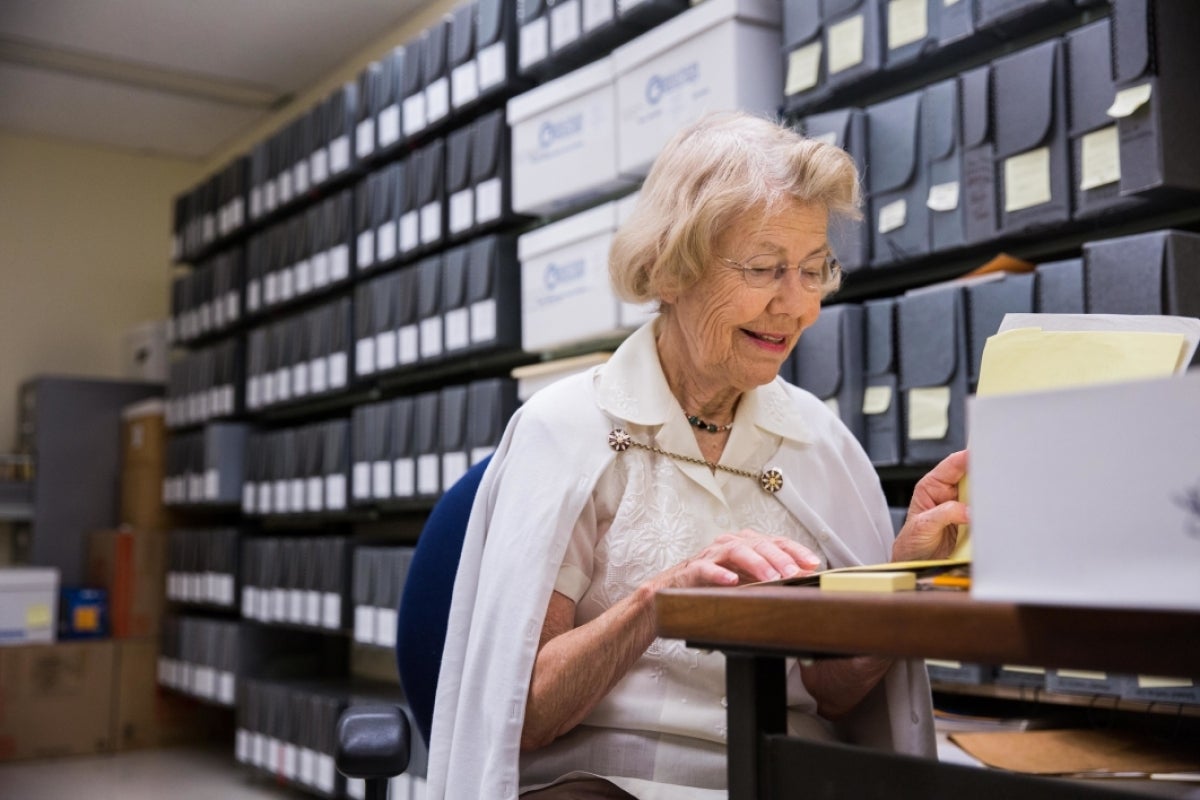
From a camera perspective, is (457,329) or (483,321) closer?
(483,321)

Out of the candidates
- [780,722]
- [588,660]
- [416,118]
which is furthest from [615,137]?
[780,722]

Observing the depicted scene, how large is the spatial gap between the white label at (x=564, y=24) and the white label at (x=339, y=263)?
4.34 ft

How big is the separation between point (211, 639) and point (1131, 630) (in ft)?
15.3

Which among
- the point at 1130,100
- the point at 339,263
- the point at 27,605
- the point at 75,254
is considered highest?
the point at 75,254

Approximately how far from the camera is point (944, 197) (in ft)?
6.76

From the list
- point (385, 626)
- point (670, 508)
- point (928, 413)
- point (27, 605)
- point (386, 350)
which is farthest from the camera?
point (27, 605)

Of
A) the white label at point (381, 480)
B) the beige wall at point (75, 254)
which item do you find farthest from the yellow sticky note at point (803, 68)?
the beige wall at point (75, 254)

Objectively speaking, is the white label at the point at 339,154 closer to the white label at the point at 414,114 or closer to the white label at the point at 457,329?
the white label at the point at 414,114

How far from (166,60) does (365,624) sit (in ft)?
9.81

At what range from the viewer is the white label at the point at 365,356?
3873 mm

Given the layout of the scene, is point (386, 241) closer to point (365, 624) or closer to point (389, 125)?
point (389, 125)

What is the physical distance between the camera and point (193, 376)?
5.22 metres

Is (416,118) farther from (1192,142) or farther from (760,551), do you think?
(760,551)

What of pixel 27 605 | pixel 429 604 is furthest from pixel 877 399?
pixel 27 605
